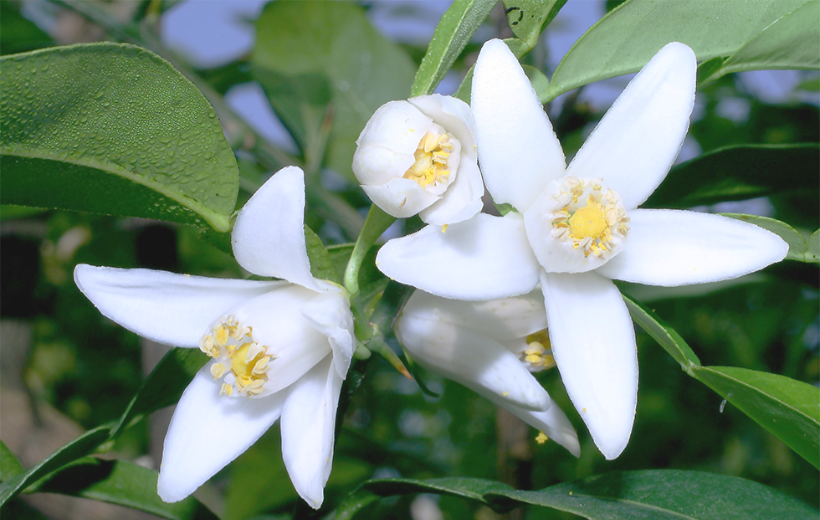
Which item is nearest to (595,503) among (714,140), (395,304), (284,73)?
(395,304)

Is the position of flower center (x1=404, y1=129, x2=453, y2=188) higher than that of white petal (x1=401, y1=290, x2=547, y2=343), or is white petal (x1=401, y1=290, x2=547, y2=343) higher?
flower center (x1=404, y1=129, x2=453, y2=188)

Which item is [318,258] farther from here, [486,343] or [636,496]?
[636,496]

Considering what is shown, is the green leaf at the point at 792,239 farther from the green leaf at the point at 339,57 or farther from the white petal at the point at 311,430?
the green leaf at the point at 339,57

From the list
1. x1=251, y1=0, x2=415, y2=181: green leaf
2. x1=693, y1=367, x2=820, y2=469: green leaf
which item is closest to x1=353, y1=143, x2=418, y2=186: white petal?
x1=693, y1=367, x2=820, y2=469: green leaf

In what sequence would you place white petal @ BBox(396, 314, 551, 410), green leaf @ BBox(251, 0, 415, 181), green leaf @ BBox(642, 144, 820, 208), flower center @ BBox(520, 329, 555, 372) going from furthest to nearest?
green leaf @ BBox(251, 0, 415, 181) < green leaf @ BBox(642, 144, 820, 208) < flower center @ BBox(520, 329, 555, 372) < white petal @ BBox(396, 314, 551, 410)

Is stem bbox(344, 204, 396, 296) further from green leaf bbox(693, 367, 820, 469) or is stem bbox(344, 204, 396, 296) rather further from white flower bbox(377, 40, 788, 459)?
green leaf bbox(693, 367, 820, 469)
